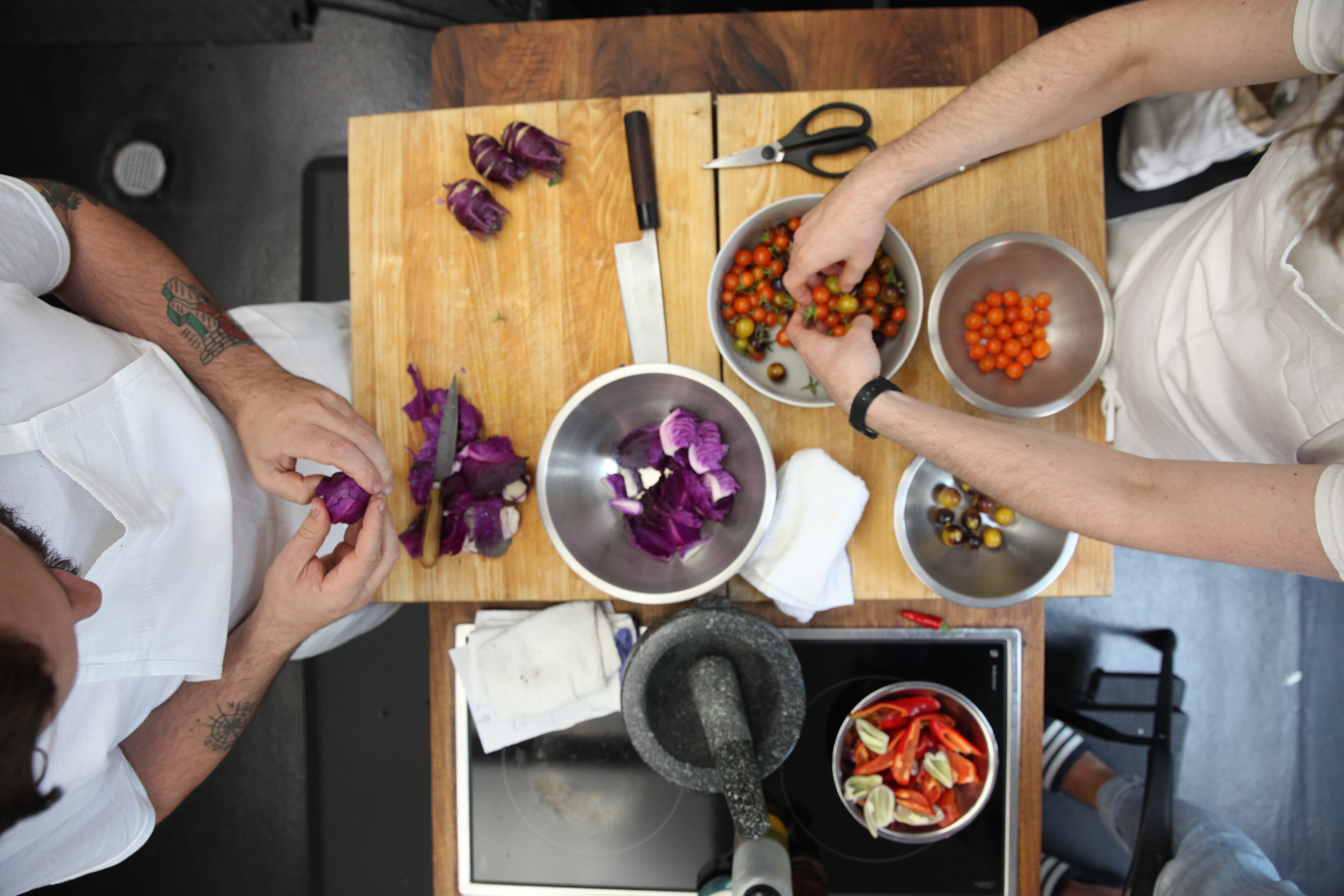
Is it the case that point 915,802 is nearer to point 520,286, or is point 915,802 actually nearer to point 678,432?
point 678,432

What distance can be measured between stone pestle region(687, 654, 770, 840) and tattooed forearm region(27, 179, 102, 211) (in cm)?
123

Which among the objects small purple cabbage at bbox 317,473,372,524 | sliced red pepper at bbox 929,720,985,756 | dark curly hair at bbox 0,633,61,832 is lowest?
sliced red pepper at bbox 929,720,985,756

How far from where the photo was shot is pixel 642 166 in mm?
1216

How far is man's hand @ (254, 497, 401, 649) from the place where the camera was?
3.25ft

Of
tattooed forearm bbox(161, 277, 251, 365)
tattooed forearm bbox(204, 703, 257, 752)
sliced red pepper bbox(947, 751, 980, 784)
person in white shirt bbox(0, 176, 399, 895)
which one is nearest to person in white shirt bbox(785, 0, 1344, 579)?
sliced red pepper bbox(947, 751, 980, 784)

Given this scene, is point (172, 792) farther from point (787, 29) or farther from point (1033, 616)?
point (787, 29)

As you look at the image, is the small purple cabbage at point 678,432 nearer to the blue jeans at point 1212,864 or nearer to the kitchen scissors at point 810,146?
the kitchen scissors at point 810,146

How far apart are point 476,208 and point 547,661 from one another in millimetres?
824

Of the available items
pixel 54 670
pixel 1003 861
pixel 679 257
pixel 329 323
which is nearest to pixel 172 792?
pixel 54 670

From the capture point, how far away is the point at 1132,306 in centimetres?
111

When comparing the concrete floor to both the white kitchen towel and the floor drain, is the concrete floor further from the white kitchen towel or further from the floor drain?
the white kitchen towel

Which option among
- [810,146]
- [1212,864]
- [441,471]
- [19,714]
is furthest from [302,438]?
[1212,864]

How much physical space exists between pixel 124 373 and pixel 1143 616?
2.59 m

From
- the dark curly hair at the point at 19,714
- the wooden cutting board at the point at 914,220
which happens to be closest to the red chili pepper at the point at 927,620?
the wooden cutting board at the point at 914,220
